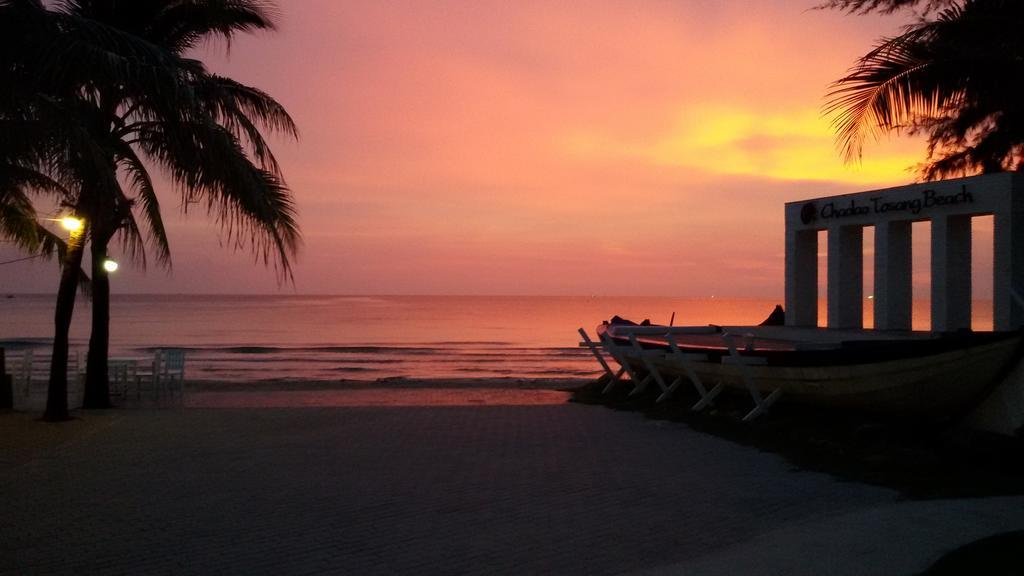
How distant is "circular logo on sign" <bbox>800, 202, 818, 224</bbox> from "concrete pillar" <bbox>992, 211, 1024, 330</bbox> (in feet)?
14.4

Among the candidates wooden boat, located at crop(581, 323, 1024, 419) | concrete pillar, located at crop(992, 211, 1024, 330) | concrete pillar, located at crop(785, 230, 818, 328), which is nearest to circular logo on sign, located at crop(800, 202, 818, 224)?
concrete pillar, located at crop(785, 230, 818, 328)

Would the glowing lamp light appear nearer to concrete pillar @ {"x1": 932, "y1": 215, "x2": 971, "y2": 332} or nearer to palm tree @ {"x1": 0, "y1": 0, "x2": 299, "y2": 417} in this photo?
palm tree @ {"x1": 0, "y1": 0, "x2": 299, "y2": 417}

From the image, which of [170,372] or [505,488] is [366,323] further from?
[505,488]

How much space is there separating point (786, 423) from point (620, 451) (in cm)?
230

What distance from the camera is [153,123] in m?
12.3

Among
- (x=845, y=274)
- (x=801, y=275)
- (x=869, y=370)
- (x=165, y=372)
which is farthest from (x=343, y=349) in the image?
(x=869, y=370)

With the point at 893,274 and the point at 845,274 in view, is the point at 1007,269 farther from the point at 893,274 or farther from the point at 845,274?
the point at 845,274

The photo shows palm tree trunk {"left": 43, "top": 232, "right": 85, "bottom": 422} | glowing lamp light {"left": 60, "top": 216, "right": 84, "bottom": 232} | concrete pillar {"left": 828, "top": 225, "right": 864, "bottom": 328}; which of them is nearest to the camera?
glowing lamp light {"left": 60, "top": 216, "right": 84, "bottom": 232}

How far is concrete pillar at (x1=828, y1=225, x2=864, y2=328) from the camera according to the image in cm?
1725

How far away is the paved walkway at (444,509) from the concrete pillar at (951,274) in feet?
20.8

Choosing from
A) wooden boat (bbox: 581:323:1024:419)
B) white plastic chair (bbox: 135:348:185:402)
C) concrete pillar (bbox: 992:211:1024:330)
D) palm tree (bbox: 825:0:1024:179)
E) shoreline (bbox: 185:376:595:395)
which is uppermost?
palm tree (bbox: 825:0:1024:179)

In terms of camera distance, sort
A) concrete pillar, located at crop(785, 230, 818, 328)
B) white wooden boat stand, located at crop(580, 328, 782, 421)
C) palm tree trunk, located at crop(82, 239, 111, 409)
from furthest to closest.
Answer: concrete pillar, located at crop(785, 230, 818, 328) → palm tree trunk, located at crop(82, 239, 111, 409) → white wooden boat stand, located at crop(580, 328, 782, 421)

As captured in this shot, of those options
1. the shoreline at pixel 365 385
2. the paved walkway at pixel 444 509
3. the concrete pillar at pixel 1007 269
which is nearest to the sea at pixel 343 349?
the shoreline at pixel 365 385

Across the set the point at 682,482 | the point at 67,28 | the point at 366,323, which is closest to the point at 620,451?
the point at 682,482
